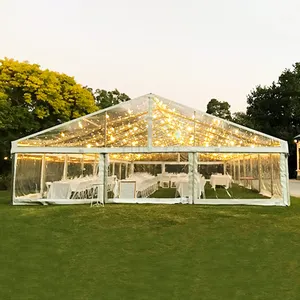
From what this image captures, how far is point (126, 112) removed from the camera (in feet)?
39.1

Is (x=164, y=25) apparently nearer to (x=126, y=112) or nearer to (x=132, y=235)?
(x=126, y=112)

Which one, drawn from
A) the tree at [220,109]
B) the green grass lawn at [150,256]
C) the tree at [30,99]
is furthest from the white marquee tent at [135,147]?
the tree at [220,109]

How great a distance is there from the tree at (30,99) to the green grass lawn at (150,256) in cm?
1244

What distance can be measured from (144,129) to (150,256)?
24.1 ft

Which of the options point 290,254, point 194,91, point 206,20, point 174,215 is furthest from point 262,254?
point 194,91

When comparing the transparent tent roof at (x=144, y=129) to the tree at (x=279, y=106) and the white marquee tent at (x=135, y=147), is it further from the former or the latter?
the tree at (x=279, y=106)

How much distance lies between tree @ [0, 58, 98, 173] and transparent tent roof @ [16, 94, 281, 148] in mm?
9452

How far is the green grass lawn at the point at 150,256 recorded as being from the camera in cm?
393

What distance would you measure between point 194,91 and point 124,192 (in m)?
57.0

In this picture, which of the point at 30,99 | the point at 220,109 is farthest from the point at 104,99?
the point at 220,109

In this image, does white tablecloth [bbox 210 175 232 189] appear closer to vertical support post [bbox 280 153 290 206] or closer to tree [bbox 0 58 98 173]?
vertical support post [bbox 280 153 290 206]

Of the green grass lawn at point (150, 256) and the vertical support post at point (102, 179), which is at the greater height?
the vertical support post at point (102, 179)

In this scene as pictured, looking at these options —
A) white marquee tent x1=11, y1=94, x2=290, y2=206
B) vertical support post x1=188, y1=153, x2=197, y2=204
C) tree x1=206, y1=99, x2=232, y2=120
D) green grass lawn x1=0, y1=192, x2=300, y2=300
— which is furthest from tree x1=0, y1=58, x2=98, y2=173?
tree x1=206, y1=99, x2=232, y2=120

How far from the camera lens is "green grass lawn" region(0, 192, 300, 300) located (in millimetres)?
3926
